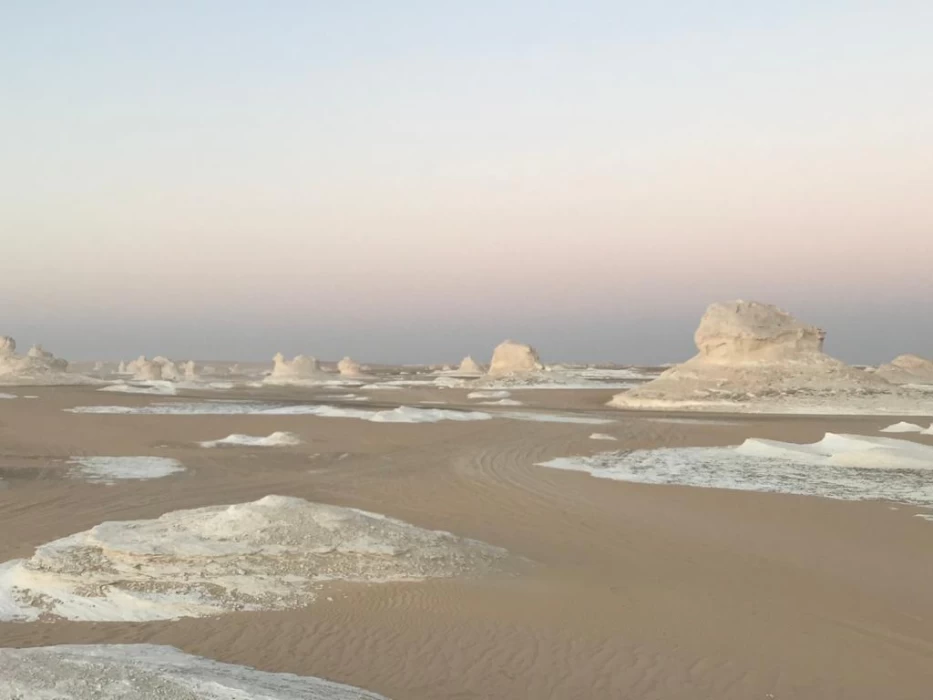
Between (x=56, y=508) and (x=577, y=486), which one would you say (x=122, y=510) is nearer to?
(x=56, y=508)

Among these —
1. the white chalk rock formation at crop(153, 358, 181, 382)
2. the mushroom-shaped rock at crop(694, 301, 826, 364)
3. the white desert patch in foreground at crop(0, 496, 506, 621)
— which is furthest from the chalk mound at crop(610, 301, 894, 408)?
the white chalk rock formation at crop(153, 358, 181, 382)

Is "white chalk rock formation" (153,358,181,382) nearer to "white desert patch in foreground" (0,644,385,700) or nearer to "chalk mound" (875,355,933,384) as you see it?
"chalk mound" (875,355,933,384)

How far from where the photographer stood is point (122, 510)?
13.4 m

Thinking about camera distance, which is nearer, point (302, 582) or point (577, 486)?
point (302, 582)

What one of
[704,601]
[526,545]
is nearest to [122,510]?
[526,545]

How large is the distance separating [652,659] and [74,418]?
28.0 meters

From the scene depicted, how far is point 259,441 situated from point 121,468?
5.77m

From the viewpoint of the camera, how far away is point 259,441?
24.2 m

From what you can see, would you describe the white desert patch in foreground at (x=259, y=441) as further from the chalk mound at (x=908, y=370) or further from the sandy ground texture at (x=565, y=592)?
the chalk mound at (x=908, y=370)

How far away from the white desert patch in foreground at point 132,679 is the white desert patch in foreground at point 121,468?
478 inches

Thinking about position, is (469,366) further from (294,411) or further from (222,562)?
(222,562)

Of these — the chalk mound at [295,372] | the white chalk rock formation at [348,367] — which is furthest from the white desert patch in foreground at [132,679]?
the white chalk rock formation at [348,367]

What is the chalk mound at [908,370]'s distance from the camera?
54.4 meters

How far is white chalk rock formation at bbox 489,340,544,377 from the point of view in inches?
2773
